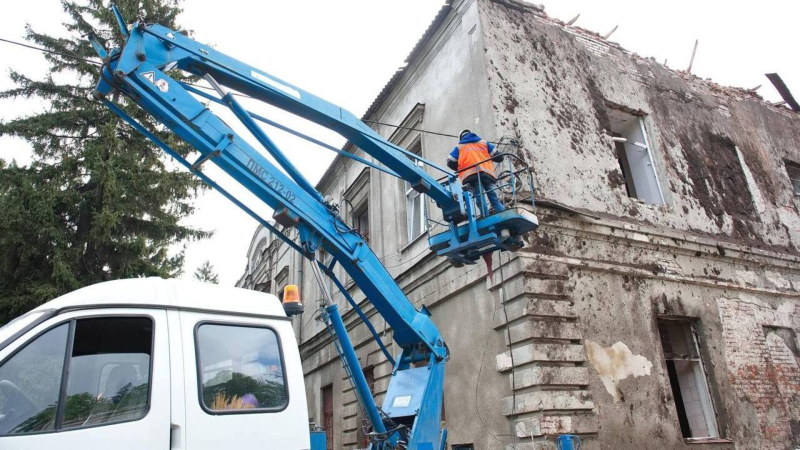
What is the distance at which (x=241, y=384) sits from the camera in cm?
358

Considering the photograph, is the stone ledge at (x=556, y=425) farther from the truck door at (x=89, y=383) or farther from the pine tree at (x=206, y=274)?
the pine tree at (x=206, y=274)

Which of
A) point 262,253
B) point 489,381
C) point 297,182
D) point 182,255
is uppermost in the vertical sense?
point 262,253

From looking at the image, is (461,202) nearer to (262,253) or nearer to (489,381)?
(489,381)

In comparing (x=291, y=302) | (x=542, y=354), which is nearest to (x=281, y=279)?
(x=542, y=354)

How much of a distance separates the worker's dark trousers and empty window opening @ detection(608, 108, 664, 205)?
195 inches

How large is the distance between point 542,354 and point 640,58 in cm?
762

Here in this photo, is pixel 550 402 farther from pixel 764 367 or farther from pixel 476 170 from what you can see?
pixel 764 367

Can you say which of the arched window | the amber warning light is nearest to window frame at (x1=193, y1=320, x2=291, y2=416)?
the amber warning light

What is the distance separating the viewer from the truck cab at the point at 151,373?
2949 millimetres

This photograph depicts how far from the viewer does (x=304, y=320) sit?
59.5 feet

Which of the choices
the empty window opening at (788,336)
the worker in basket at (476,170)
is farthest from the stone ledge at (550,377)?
the empty window opening at (788,336)

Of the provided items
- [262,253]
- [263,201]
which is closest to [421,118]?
[263,201]

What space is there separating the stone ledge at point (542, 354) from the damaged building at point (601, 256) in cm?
3

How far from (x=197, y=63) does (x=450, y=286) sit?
5.44 meters
